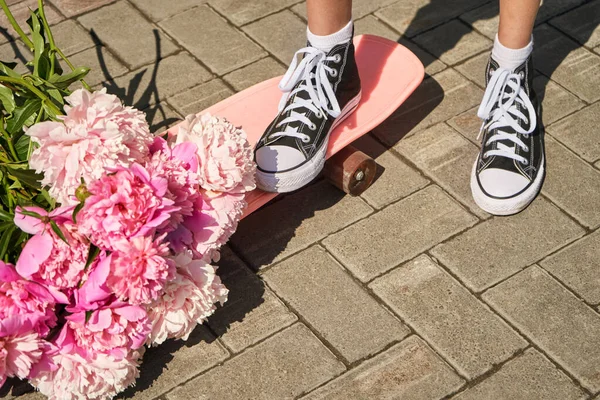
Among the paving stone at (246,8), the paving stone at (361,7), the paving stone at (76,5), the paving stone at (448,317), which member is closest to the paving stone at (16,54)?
the paving stone at (76,5)

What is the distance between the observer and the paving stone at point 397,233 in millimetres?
2754

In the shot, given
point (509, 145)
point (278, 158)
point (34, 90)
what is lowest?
point (509, 145)

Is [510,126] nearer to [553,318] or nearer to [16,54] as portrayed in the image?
[553,318]

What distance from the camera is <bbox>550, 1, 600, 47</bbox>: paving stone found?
3.62m

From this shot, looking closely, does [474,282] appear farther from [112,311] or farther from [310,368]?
[112,311]

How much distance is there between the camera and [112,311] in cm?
222

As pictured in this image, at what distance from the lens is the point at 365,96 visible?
3.14 meters

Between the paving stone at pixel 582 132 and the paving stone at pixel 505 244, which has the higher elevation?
the paving stone at pixel 505 244

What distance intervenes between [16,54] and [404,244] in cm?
181

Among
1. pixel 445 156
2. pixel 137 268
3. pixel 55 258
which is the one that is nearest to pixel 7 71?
pixel 55 258

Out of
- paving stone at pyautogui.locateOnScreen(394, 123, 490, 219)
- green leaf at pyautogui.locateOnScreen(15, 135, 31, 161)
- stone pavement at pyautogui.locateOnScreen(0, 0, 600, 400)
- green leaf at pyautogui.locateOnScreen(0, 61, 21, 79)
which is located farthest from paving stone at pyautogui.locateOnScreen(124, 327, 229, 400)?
paving stone at pyautogui.locateOnScreen(394, 123, 490, 219)

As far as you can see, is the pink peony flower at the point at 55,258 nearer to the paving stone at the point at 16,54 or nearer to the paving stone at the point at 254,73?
the paving stone at the point at 254,73

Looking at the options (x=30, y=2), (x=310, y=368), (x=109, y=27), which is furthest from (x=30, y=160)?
(x=30, y=2)

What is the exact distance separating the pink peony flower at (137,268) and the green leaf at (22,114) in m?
0.50
